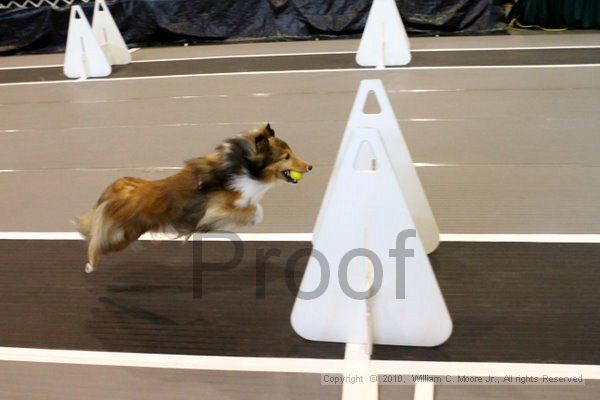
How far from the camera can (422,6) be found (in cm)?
745

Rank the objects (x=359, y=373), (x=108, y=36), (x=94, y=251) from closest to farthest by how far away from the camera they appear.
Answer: (x=359, y=373) → (x=94, y=251) → (x=108, y=36)

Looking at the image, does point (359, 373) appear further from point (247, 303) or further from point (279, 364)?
point (247, 303)

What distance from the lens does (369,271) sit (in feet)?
6.20

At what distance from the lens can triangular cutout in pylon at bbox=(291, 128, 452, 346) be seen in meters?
1.75

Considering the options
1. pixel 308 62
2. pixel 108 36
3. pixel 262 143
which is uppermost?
pixel 108 36

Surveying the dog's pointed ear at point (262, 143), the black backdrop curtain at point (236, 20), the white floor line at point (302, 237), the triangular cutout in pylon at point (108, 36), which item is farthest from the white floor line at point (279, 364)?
the black backdrop curtain at point (236, 20)

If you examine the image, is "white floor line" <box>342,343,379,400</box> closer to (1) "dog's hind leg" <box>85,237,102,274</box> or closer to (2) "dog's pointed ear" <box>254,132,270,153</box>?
(2) "dog's pointed ear" <box>254,132,270,153</box>

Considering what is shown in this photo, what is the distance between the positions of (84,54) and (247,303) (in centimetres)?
517

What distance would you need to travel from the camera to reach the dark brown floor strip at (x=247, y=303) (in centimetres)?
198

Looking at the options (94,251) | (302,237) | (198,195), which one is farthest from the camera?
(302,237)

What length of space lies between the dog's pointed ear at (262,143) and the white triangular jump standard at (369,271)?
42 cm

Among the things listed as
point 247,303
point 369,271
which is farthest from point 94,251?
point 369,271

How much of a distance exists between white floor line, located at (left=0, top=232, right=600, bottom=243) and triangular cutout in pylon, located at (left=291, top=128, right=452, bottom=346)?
0.82 m

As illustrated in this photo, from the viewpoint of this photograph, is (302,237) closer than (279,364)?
No
